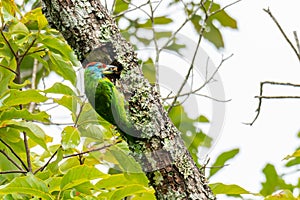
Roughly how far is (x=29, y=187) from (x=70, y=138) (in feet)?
0.85

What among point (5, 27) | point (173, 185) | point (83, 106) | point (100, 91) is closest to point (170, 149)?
point (173, 185)

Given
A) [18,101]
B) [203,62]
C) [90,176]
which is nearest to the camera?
[90,176]

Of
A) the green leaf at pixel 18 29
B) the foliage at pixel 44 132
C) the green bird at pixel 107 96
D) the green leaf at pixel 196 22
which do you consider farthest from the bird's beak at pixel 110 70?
the green leaf at pixel 196 22

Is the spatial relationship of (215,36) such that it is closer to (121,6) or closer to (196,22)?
(196,22)

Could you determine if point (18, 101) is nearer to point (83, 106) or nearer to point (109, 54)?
point (83, 106)

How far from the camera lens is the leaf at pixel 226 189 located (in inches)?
56.3

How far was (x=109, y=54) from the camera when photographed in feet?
3.67

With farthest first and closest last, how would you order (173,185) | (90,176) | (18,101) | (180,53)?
(180,53)
(18,101)
(90,176)
(173,185)

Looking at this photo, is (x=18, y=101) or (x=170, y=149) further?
(x=18, y=101)

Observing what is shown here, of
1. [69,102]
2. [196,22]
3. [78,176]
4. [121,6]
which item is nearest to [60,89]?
[69,102]

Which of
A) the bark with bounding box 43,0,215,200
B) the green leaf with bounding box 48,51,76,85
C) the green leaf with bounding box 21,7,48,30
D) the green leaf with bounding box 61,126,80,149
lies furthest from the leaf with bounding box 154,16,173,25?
the bark with bounding box 43,0,215,200

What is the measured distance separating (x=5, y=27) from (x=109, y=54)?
653mm

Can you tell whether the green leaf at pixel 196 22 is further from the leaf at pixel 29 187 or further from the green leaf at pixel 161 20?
the leaf at pixel 29 187

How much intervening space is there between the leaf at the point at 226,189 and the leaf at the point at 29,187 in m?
0.46
